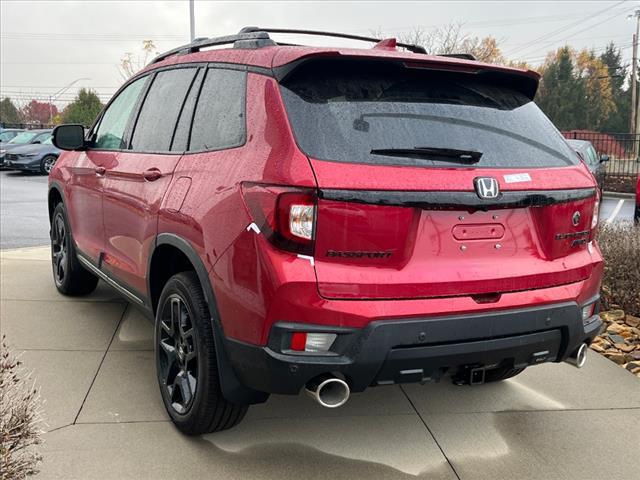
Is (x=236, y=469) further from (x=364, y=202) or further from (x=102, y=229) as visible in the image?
(x=102, y=229)

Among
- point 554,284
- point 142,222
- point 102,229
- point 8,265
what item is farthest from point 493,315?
point 8,265

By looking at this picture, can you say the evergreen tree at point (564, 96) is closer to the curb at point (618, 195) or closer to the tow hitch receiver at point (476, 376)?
the curb at point (618, 195)

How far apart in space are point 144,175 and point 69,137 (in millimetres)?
1463

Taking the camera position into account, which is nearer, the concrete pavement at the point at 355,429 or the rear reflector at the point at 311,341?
the rear reflector at the point at 311,341

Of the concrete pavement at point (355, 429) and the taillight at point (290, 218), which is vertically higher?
the taillight at point (290, 218)

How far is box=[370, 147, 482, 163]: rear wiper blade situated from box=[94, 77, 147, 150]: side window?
2.26 metres

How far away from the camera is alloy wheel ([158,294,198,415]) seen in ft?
10.2

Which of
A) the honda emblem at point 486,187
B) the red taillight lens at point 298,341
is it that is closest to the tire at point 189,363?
the red taillight lens at point 298,341

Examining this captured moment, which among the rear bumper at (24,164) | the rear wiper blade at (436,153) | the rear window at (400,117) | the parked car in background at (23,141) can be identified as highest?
the rear window at (400,117)

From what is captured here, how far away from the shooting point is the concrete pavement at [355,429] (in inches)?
117

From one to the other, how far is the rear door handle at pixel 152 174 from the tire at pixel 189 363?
0.62m

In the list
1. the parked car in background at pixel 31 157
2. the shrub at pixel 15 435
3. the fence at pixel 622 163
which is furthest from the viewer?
the parked car in background at pixel 31 157

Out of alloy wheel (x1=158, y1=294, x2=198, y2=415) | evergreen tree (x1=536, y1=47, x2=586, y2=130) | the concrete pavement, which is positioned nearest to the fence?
the concrete pavement

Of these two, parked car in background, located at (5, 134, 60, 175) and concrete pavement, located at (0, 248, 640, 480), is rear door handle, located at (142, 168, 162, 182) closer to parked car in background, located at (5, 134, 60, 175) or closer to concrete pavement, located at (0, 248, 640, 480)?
concrete pavement, located at (0, 248, 640, 480)
